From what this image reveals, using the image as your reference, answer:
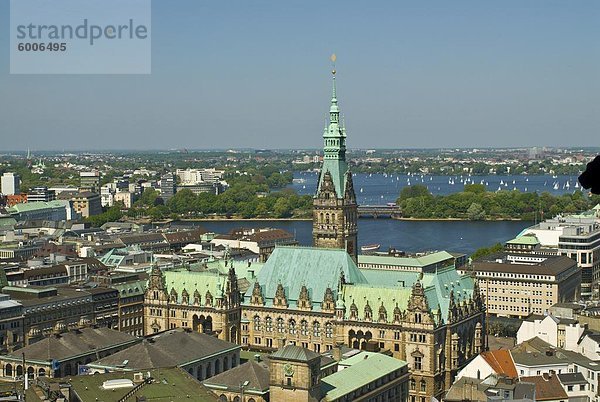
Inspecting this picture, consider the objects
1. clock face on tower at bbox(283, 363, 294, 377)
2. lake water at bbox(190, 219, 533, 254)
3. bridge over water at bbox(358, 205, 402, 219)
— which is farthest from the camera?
bridge over water at bbox(358, 205, 402, 219)

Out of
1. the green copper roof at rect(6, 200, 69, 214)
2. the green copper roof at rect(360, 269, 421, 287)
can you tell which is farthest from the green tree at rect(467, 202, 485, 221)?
the green copper roof at rect(360, 269, 421, 287)

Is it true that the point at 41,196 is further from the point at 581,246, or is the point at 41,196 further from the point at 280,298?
the point at 280,298

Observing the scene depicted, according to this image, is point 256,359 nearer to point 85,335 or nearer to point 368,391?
point 368,391

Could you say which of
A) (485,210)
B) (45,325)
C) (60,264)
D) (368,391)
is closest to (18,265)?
(60,264)

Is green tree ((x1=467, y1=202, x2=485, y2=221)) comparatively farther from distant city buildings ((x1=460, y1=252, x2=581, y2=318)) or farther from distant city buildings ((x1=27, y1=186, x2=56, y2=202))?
distant city buildings ((x1=460, y1=252, x2=581, y2=318))

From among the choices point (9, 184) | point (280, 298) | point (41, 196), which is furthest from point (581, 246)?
point (9, 184)

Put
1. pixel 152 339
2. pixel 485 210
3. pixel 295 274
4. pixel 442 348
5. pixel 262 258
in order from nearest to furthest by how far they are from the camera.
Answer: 1. pixel 152 339
2. pixel 442 348
3. pixel 295 274
4. pixel 262 258
5. pixel 485 210
